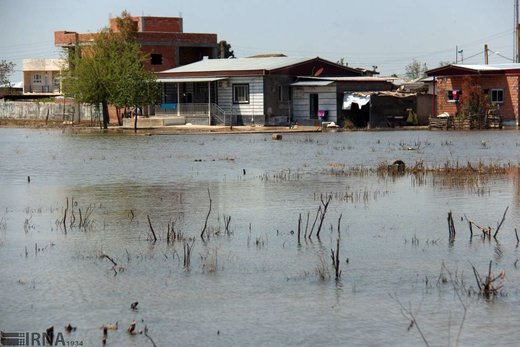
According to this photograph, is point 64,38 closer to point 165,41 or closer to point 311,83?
point 165,41

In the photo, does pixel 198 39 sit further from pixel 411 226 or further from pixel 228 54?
pixel 411 226

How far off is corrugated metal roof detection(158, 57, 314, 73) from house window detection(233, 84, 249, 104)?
Result: 35.8 inches

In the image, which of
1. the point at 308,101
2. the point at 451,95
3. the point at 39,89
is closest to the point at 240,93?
the point at 308,101

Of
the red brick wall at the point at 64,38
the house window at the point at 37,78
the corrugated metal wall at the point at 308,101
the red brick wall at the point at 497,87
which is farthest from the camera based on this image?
the house window at the point at 37,78

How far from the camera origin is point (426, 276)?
37.2 feet

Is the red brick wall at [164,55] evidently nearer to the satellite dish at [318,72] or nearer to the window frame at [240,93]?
the window frame at [240,93]

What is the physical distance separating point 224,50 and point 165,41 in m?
12.1

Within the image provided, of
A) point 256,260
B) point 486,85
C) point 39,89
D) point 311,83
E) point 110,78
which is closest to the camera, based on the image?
point 256,260

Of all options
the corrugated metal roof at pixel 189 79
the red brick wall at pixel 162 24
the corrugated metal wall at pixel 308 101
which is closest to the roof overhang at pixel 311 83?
the corrugated metal wall at pixel 308 101

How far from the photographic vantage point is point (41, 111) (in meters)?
63.3

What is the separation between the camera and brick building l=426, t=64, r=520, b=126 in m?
47.1

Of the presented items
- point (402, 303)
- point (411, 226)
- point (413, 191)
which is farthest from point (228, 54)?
point (402, 303)

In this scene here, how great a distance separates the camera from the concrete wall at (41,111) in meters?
59.8

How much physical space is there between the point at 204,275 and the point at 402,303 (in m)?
2.53
